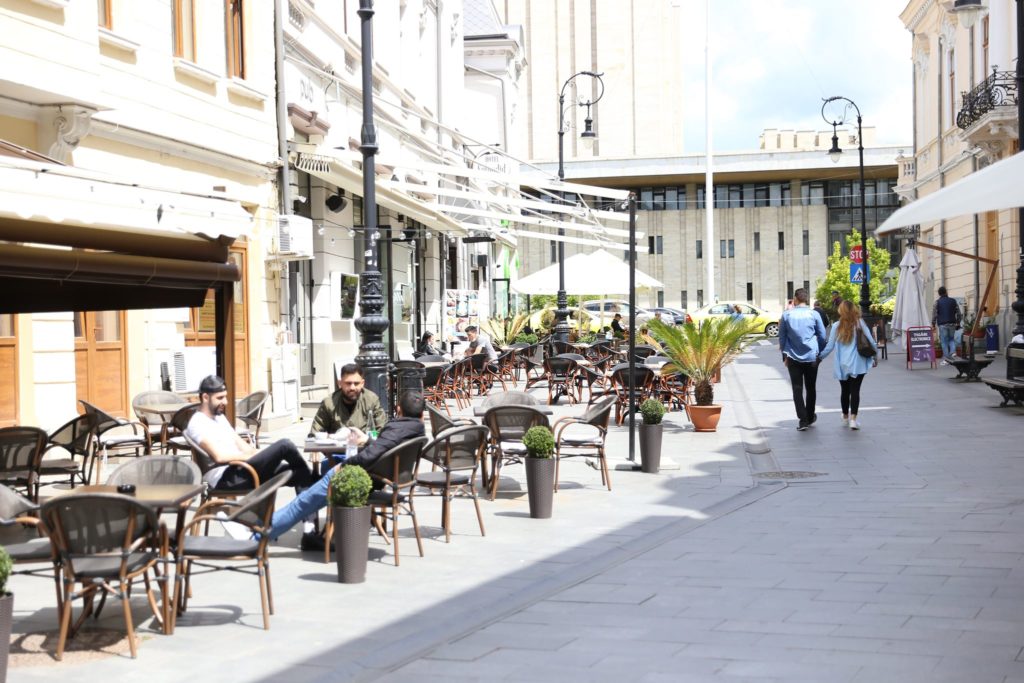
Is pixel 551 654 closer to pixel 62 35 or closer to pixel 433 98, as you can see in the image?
pixel 62 35

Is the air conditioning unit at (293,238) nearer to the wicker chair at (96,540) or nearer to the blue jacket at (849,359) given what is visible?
the blue jacket at (849,359)

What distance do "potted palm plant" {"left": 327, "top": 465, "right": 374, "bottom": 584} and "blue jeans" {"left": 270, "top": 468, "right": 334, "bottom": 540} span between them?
0.71m

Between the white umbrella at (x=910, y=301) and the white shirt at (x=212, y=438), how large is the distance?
21.6 meters

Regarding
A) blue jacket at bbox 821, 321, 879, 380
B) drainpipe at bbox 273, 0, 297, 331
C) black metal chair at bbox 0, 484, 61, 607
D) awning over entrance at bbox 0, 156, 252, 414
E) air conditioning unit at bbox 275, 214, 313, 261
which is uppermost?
drainpipe at bbox 273, 0, 297, 331

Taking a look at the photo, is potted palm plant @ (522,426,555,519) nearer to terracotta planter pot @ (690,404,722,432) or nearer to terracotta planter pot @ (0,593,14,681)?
terracotta planter pot @ (0,593,14,681)

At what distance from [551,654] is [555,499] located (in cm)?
511

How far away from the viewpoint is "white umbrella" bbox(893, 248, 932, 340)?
92.0 feet

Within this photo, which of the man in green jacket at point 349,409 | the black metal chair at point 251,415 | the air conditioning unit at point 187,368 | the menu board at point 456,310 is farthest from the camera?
the menu board at point 456,310

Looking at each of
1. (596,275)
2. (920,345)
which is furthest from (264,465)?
(920,345)

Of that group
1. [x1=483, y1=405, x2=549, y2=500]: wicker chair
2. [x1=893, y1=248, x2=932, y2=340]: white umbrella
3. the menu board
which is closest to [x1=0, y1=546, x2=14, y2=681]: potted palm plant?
[x1=483, y1=405, x2=549, y2=500]: wicker chair

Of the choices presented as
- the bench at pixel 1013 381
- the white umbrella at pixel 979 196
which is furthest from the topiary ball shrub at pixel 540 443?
the bench at pixel 1013 381

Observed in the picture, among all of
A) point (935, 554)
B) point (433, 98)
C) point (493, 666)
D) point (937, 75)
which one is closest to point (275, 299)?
point (935, 554)

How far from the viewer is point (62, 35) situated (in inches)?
492

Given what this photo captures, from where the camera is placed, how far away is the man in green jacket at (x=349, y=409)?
9.52 meters
